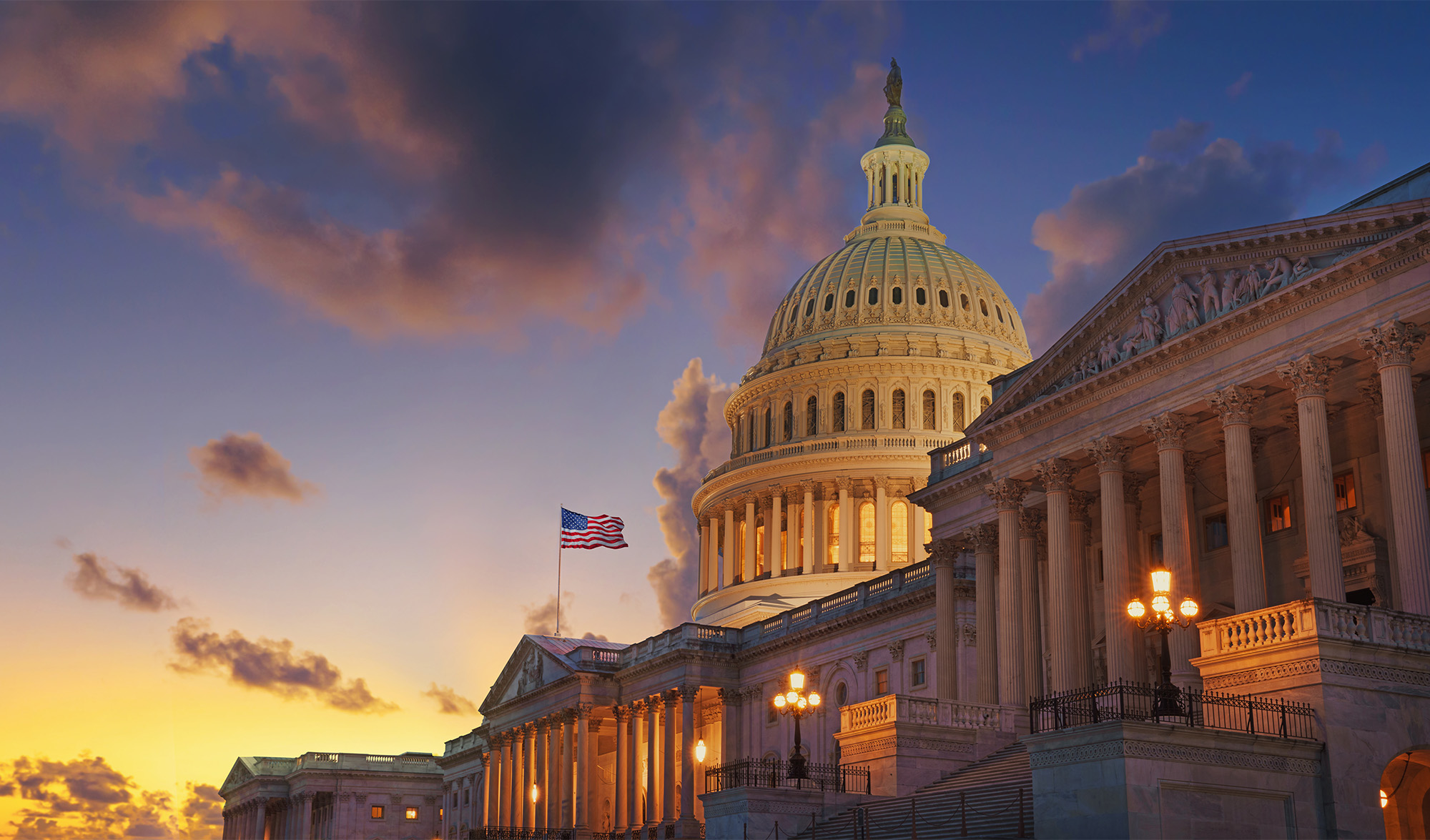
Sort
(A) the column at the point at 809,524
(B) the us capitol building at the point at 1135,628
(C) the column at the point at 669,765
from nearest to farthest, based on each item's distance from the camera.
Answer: (B) the us capitol building at the point at 1135,628 → (C) the column at the point at 669,765 → (A) the column at the point at 809,524

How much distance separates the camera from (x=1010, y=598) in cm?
5125

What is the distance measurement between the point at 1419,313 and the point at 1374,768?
11.0 m

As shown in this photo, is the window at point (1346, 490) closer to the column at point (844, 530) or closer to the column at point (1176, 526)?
the column at point (1176, 526)

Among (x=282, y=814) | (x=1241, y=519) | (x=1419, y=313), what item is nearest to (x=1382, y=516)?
A: (x=1241, y=519)

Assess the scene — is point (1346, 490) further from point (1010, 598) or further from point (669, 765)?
point (669, 765)

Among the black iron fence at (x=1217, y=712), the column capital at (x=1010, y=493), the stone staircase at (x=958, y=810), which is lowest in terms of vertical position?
the stone staircase at (x=958, y=810)

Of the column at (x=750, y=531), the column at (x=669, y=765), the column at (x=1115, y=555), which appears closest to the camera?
the column at (x=1115, y=555)

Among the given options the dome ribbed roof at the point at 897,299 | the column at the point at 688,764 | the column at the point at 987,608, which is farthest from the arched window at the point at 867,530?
the column at the point at 987,608

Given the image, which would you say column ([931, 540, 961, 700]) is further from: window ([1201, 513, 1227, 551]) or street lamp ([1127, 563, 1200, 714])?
street lamp ([1127, 563, 1200, 714])

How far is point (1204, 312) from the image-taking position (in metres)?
43.5

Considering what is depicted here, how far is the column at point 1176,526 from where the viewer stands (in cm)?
4209

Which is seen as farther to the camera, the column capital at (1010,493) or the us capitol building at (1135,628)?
the column capital at (1010,493)

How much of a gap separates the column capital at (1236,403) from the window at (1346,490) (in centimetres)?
443

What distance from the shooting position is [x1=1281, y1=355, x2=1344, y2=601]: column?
125 ft
